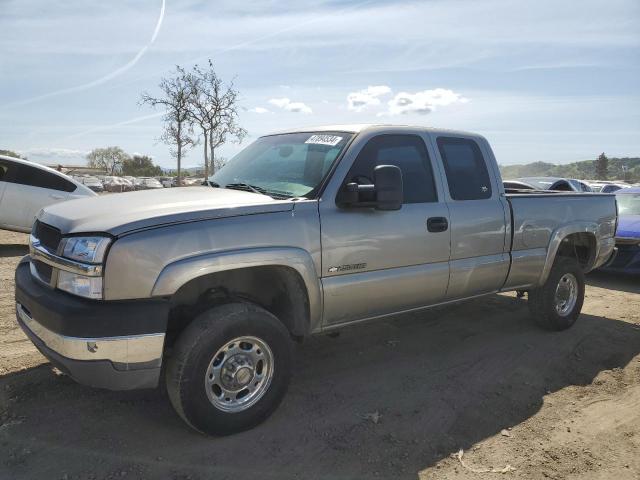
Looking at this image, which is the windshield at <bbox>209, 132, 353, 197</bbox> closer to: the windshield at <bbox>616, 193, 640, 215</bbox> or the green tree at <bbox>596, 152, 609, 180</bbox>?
the windshield at <bbox>616, 193, 640, 215</bbox>

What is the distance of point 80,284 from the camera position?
277cm

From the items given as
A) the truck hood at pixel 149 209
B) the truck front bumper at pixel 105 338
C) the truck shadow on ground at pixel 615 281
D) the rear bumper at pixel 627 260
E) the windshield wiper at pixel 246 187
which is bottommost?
the truck shadow on ground at pixel 615 281

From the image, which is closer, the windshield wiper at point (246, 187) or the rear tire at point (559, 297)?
the windshield wiper at point (246, 187)

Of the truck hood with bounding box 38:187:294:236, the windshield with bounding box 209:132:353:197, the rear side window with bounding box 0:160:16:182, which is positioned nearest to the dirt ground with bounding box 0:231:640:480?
the truck hood with bounding box 38:187:294:236

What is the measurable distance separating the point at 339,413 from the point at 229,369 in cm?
91

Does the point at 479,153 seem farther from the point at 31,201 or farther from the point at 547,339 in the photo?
the point at 31,201

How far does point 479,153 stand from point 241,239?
8.82ft

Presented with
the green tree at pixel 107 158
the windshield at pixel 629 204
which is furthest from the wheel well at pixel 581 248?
the green tree at pixel 107 158

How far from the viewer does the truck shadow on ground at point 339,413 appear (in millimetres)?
2898

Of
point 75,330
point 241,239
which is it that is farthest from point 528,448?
point 75,330

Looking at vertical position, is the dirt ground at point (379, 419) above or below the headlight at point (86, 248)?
below

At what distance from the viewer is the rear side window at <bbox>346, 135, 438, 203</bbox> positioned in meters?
3.77

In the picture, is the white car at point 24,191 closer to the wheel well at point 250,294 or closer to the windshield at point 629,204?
the wheel well at point 250,294

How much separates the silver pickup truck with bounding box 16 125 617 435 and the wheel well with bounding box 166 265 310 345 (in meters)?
0.01
